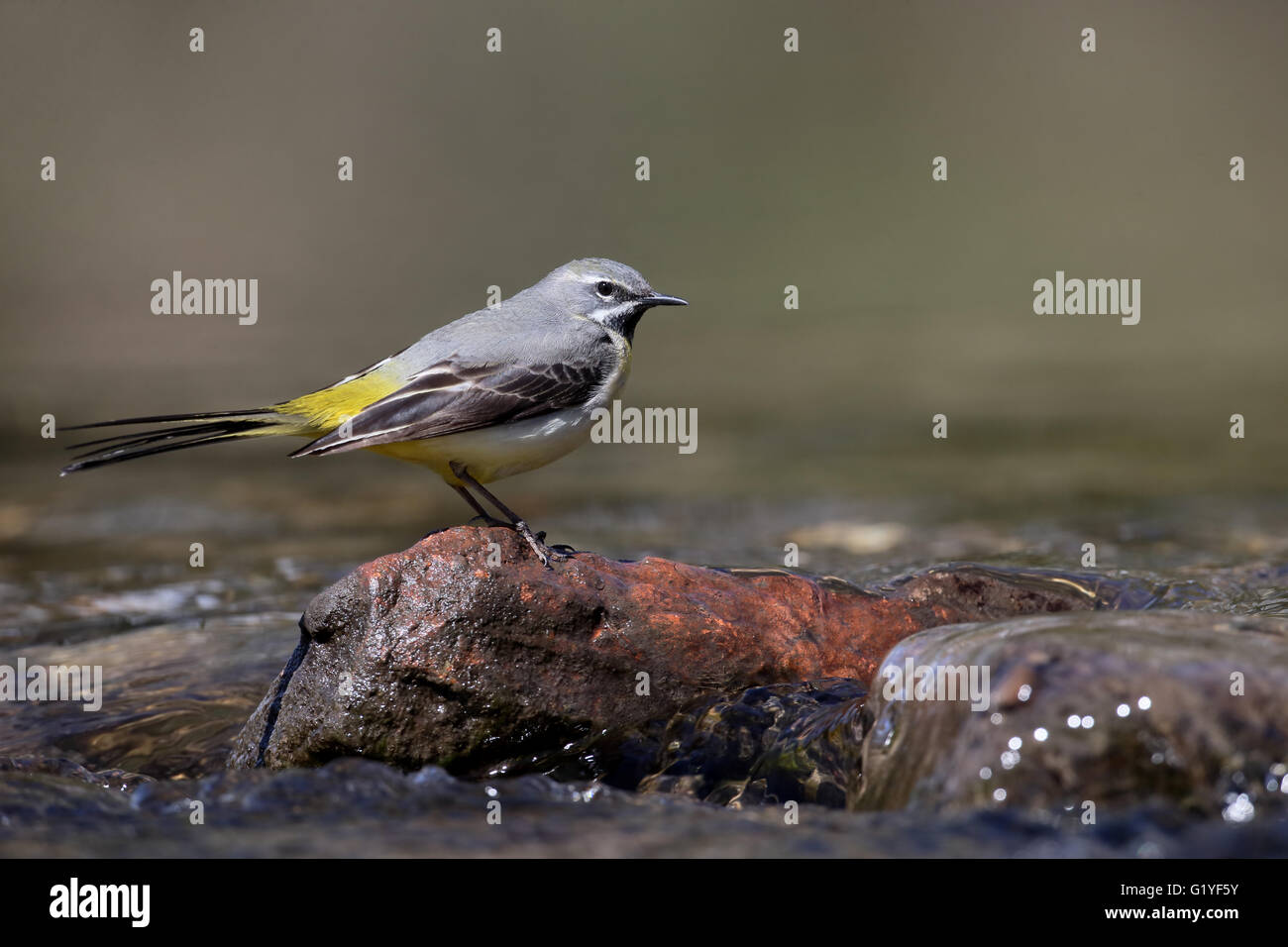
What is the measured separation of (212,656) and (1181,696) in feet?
16.9

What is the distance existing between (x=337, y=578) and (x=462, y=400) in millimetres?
3778

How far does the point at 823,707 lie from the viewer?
5734 mm

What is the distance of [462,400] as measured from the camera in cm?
611

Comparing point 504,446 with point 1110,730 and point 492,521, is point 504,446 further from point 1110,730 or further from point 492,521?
point 1110,730

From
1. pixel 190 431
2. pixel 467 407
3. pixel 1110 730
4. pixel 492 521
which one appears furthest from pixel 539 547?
pixel 1110 730

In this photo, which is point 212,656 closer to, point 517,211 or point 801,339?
point 801,339

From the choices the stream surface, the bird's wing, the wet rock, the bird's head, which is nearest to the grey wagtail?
the bird's wing

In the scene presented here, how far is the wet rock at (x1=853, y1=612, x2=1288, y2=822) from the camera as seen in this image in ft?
14.4

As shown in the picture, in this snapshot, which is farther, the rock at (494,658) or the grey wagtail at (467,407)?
the grey wagtail at (467,407)

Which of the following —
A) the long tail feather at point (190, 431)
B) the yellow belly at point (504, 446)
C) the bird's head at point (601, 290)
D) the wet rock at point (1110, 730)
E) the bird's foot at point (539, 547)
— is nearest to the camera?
the wet rock at point (1110, 730)

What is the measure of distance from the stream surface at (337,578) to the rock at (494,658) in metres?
0.26

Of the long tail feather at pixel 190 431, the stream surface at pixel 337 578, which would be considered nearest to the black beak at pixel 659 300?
the long tail feather at pixel 190 431

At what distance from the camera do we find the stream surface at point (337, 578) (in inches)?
175

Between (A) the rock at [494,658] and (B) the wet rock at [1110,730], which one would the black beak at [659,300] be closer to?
(A) the rock at [494,658]
